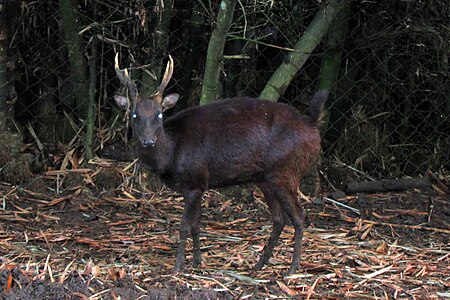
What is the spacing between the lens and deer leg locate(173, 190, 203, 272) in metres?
5.70

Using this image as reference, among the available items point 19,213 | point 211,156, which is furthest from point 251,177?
point 19,213

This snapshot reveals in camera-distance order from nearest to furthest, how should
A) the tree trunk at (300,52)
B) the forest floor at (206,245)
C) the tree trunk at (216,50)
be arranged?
the forest floor at (206,245), the tree trunk at (216,50), the tree trunk at (300,52)

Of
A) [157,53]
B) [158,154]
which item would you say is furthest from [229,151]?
[157,53]

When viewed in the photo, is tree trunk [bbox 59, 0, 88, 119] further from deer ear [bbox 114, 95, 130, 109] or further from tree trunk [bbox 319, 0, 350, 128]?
tree trunk [bbox 319, 0, 350, 128]

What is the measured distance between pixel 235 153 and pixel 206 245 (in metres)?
0.76

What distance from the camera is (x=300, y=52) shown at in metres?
7.34

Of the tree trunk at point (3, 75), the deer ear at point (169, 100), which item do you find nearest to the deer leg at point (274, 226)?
the deer ear at point (169, 100)

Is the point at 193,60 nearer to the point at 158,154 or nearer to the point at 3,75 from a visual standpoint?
the point at 3,75

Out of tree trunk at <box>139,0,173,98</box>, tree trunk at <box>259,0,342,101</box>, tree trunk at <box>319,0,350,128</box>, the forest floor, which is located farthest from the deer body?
tree trunk at <box>319,0,350,128</box>

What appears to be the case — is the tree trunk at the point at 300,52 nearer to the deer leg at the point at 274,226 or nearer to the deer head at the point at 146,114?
the deer leg at the point at 274,226

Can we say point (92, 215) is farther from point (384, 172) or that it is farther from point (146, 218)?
point (384, 172)

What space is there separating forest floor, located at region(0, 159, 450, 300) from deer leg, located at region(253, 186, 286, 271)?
0.09 meters

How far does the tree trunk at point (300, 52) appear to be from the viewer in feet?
24.0

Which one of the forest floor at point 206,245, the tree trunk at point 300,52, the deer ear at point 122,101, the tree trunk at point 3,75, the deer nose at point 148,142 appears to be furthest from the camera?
the tree trunk at point 3,75
